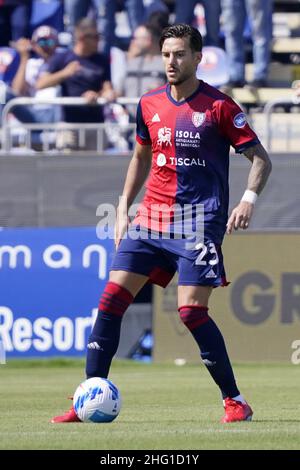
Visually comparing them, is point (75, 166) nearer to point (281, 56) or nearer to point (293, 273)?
point (293, 273)

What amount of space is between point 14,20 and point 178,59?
12.4m

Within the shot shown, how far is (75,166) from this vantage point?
15.1 meters

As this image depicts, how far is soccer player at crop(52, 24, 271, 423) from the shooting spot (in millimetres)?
8008

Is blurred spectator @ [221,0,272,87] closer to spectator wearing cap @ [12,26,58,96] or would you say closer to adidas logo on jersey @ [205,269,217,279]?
spectator wearing cap @ [12,26,58,96]

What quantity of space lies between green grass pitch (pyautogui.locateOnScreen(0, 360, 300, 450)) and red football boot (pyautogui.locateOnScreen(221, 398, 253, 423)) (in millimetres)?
86

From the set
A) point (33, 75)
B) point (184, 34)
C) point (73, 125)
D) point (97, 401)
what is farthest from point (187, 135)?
point (33, 75)

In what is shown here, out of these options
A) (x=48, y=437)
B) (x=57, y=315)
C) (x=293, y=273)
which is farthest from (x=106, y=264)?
(x=48, y=437)

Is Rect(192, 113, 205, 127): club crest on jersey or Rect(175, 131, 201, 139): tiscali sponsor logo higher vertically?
Rect(192, 113, 205, 127): club crest on jersey

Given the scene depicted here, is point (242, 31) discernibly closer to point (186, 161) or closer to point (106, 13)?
point (106, 13)

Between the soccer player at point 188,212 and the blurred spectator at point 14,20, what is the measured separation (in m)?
12.1

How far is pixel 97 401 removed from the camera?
25.6 ft

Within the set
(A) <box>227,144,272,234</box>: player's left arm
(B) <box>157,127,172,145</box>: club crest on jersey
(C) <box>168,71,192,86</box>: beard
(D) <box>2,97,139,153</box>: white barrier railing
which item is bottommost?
(D) <box>2,97,139,153</box>: white barrier railing

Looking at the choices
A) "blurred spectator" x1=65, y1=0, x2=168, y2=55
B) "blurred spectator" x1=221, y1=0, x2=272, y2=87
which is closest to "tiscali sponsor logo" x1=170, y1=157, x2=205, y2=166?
"blurred spectator" x1=221, y1=0, x2=272, y2=87
